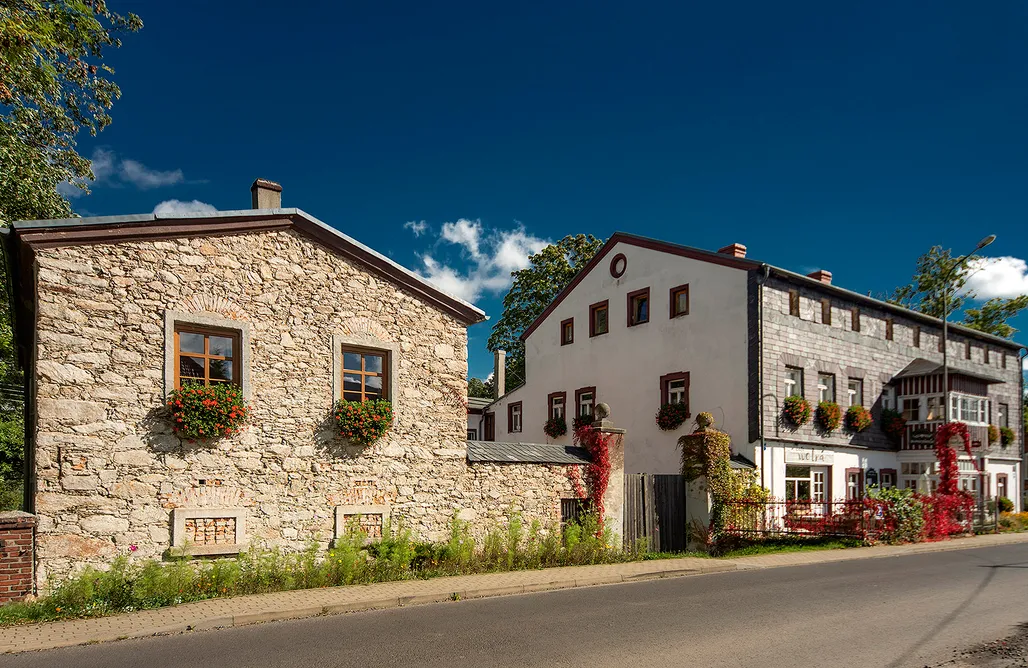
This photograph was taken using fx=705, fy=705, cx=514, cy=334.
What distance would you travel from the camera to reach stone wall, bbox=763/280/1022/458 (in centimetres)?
2186

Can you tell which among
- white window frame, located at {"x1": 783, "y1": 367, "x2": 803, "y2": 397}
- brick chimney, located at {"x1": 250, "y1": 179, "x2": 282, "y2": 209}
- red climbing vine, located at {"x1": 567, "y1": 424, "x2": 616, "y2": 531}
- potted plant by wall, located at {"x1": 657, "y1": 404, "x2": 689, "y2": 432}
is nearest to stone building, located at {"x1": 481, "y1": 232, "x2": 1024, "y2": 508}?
white window frame, located at {"x1": 783, "y1": 367, "x2": 803, "y2": 397}

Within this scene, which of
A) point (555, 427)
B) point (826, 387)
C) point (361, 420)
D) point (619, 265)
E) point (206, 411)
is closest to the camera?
point (206, 411)

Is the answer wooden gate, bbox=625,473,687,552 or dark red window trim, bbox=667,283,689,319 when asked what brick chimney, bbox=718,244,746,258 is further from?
wooden gate, bbox=625,473,687,552

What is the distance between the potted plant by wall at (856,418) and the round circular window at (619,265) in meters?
9.28

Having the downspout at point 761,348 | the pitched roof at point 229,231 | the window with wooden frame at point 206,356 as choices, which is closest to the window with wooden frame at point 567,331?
the downspout at point 761,348

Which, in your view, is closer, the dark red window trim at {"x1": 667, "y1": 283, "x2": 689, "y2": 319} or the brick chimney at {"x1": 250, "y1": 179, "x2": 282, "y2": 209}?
the brick chimney at {"x1": 250, "y1": 179, "x2": 282, "y2": 209}

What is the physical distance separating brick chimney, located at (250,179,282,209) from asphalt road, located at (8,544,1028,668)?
782cm

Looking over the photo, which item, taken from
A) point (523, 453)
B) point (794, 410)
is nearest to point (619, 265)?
point (794, 410)

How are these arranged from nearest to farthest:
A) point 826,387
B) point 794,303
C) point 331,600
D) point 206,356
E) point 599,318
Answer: point 331,600, point 206,356, point 794,303, point 826,387, point 599,318

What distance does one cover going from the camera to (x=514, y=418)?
32250mm

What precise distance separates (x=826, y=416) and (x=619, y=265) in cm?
903

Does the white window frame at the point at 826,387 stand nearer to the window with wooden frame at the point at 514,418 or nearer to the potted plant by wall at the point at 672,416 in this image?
the potted plant by wall at the point at 672,416

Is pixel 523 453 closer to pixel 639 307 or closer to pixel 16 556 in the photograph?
pixel 16 556

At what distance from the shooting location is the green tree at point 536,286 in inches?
1548
